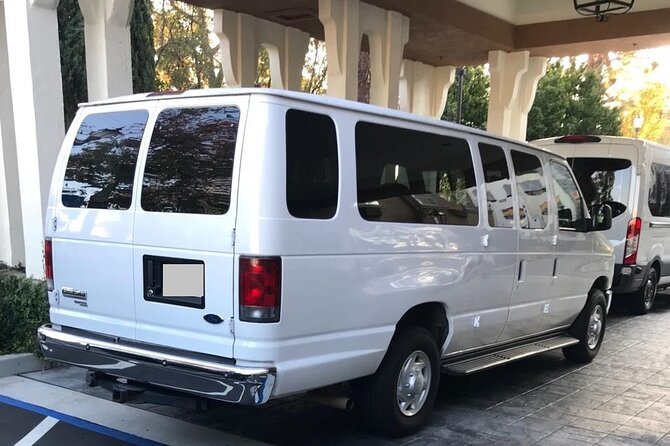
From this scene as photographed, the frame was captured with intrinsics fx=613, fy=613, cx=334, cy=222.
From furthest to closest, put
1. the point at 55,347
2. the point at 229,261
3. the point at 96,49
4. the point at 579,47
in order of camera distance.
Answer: the point at 579,47 → the point at 96,49 → the point at 55,347 → the point at 229,261

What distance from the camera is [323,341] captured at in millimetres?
3607

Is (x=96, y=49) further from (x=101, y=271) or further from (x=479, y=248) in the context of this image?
(x=479, y=248)

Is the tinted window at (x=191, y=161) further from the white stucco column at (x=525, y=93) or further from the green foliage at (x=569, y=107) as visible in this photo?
the green foliage at (x=569, y=107)

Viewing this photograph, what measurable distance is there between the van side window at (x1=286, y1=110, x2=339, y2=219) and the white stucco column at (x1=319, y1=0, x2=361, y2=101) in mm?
6595

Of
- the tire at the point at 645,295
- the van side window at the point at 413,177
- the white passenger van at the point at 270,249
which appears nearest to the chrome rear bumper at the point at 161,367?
the white passenger van at the point at 270,249

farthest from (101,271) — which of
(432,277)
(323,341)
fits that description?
(432,277)

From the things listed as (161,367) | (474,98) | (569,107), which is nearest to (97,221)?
(161,367)

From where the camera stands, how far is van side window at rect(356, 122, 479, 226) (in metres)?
3.96

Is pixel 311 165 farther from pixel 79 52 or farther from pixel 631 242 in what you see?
pixel 79 52

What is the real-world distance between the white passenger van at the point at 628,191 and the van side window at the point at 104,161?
669cm

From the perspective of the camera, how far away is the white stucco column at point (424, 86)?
51.1 feet

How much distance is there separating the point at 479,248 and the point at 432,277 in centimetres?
65

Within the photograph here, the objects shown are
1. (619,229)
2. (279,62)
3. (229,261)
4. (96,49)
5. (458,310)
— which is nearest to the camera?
(229,261)

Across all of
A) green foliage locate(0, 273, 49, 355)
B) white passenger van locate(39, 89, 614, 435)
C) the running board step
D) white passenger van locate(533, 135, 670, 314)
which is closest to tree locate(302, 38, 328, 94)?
white passenger van locate(533, 135, 670, 314)
